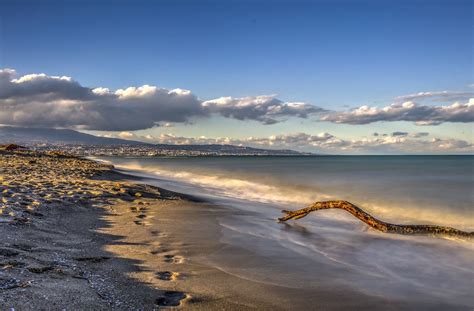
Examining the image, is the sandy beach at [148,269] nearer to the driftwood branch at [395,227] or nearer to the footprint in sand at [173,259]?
the footprint in sand at [173,259]

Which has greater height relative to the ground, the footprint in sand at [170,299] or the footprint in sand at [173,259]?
the footprint in sand at [170,299]

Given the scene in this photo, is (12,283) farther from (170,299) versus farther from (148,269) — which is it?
(148,269)

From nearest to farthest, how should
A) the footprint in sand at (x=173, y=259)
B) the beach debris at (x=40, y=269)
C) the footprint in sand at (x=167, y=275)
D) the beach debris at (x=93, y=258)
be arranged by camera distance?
the beach debris at (x=40, y=269) < the footprint in sand at (x=167, y=275) < the beach debris at (x=93, y=258) < the footprint in sand at (x=173, y=259)

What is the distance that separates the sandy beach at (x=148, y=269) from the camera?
4.55 meters

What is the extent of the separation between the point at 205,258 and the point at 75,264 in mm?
2449

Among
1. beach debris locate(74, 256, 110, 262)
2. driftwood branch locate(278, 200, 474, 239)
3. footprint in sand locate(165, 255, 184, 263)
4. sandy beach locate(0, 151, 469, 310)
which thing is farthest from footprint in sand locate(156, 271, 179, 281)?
driftwood branch locate(278, 200, 474, 239)

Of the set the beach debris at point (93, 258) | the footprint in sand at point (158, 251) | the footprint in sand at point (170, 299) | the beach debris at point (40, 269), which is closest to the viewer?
the footprint in sand at point (170, 299)

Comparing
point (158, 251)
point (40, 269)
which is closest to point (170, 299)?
point (40, 269)

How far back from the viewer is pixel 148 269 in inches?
241

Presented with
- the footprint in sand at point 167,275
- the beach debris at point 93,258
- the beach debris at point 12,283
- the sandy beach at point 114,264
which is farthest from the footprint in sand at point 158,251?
the beach debris at point 12,283

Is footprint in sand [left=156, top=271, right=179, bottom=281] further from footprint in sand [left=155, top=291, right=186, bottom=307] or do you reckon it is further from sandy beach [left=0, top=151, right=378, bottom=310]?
footprint in sand [left=155, top=291, right=186, bottom=307]

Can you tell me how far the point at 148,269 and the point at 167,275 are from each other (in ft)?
1.35

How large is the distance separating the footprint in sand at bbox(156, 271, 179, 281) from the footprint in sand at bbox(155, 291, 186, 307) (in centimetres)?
59

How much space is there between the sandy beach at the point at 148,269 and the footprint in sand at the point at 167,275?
0.6 inches
